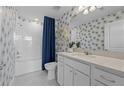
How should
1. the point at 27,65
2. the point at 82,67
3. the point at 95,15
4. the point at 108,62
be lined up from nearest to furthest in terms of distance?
the point at 108,62
the point at 82,67
the point at 95,15
the point at 27,65

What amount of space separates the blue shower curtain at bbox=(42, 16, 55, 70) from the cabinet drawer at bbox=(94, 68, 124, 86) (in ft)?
8.53

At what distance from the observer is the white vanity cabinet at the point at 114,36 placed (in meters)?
1.48

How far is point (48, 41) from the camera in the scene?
3.54 metres

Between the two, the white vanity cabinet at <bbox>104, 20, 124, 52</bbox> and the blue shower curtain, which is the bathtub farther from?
the white vanity cabinet at <bbox>104, 20, 124, 52</bbox>

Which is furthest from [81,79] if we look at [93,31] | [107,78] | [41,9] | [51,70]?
[41,9]

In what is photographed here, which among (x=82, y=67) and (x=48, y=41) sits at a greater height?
(x=48, y=41)

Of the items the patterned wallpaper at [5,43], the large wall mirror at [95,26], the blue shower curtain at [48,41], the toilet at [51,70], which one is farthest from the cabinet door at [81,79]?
the blue shower curtain at [48,41]

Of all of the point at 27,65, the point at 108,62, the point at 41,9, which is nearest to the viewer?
the point at 108,62

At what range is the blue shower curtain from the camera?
3469mm

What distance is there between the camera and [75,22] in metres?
2.54

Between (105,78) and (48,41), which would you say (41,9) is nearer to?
(48,41)

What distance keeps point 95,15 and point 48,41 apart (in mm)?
2040

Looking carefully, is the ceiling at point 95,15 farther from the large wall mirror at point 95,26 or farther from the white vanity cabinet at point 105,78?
the white vanity cabinet at point 105,78
